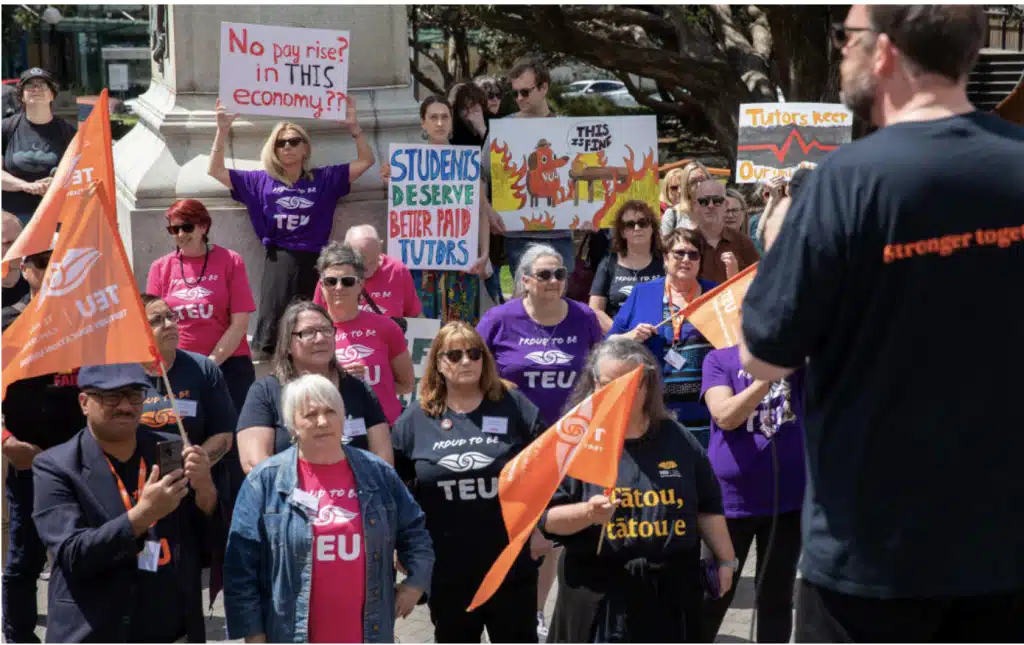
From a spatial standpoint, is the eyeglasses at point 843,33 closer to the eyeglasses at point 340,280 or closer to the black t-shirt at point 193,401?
the black t-shirt at point 193,401

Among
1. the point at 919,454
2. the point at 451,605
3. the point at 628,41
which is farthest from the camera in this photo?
the point at 628,41

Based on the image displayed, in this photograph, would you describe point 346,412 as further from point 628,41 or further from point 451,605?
point 628,41

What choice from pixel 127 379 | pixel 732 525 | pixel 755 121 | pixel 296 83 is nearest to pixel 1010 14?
pixel 755 121

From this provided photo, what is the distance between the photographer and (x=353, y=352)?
6.77 m

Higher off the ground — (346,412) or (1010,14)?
(1010,14)

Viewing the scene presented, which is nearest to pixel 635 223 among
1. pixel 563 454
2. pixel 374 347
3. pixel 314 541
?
pixel 374 347

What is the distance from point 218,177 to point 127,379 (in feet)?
11.4

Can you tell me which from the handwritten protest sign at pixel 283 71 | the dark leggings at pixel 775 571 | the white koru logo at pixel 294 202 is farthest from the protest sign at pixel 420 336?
the dark leggings at pixel 775 571

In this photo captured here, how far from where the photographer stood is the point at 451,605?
5.72 metres

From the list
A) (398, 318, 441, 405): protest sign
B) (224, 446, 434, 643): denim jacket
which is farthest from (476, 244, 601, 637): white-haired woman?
(224, 446, 434, 643): denim jacket

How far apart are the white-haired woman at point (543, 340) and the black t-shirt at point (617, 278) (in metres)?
0.88

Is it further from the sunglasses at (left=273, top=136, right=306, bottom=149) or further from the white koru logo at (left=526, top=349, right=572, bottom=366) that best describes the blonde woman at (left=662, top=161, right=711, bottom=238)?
the sunglasses at (left=273, top=136, right=306, bottom=149)

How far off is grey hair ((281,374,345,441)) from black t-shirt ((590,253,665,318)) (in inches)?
125

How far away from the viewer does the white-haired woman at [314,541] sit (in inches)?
188
